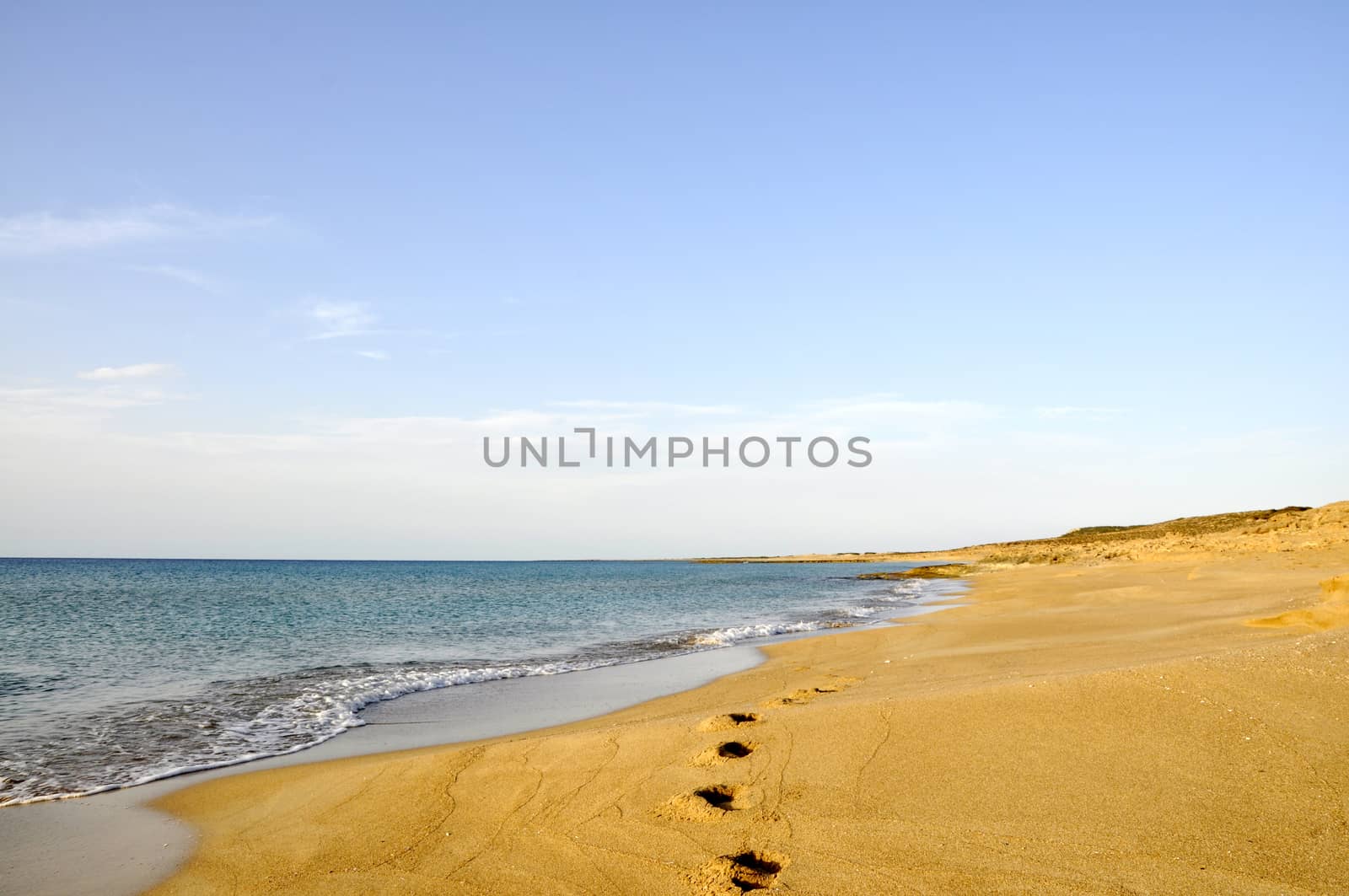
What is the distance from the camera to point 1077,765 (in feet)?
19.7

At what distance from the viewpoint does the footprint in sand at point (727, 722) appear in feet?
27.0

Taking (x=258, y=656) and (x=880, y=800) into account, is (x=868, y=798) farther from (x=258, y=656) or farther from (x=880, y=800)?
(x=258, y=656)

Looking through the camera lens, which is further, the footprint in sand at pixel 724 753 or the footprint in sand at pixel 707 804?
the footprint in sand at pixel 724 753

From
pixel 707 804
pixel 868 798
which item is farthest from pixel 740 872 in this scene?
pixel 868 798

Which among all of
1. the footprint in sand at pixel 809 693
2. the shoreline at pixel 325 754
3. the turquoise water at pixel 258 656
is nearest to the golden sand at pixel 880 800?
the shoreline at pixel 325 754

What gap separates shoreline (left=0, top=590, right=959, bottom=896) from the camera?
643cm

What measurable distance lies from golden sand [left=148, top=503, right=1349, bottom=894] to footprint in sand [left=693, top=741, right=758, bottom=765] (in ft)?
0.11

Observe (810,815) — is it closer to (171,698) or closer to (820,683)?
(820,683)

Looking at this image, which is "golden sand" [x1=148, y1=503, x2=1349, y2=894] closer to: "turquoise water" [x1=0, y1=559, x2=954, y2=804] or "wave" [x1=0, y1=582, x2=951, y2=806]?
"wave" [x1=0, y1=582, x2=951, y2=806]

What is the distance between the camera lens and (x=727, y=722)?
842 centimetres

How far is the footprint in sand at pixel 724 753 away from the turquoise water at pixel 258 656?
6.43 metres

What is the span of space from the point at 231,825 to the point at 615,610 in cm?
2967

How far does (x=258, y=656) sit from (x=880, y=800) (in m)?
18.9

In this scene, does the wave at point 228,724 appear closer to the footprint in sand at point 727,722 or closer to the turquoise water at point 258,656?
the turquoise water at point 258,656
